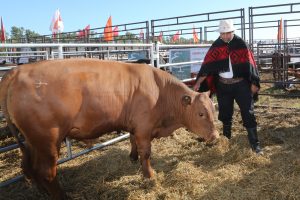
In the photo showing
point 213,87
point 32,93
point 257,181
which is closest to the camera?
point 32,93

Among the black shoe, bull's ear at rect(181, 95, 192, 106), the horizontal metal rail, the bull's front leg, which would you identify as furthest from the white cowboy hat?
the horizontal metal rail

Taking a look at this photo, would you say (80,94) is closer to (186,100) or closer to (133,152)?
(186,100)

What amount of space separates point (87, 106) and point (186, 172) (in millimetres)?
1584

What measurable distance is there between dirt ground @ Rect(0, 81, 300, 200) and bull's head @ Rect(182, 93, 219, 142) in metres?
0.52

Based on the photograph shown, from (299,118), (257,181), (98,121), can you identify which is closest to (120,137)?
(98,121)

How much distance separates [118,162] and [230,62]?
7.34 ft

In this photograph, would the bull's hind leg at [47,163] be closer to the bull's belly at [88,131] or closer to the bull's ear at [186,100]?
the bull's belly at [88,131]

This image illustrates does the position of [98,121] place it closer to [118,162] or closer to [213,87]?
[118,162]

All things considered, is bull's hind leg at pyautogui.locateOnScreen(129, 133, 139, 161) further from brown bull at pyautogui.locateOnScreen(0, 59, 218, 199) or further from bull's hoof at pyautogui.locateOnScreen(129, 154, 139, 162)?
brown bull at pyautogui.locateOnScreen(0, 59, 218, 199)

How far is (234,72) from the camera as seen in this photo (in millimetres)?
4941

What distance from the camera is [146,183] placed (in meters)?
4.08

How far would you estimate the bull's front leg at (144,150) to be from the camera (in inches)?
164

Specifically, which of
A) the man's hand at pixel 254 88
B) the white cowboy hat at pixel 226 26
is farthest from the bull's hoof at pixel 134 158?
the white cowboy hat at pixel 226 26

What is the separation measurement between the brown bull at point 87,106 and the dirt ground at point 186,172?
369mm
